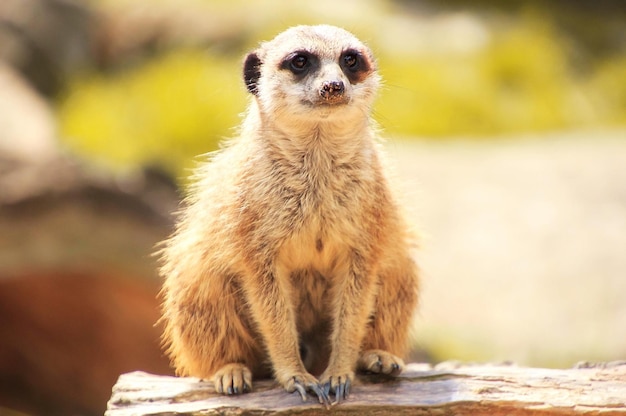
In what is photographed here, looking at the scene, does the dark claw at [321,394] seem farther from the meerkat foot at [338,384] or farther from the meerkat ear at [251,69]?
the meerkat ear at [251,69]

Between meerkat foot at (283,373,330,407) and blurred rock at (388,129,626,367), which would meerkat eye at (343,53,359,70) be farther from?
blurred rock at (388,129,626,367)

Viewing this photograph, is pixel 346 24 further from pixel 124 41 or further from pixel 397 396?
A: pixel 397 396

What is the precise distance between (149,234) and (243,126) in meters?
2.18

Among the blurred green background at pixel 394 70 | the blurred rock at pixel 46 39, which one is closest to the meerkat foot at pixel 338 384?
the blurred green background at pixel 394 70

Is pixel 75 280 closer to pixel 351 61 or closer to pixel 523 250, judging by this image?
pixel 523 250

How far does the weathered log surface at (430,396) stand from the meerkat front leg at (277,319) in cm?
11

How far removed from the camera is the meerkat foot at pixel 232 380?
11.8ft

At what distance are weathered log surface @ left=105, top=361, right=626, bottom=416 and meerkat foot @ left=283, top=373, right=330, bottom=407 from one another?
28 mm

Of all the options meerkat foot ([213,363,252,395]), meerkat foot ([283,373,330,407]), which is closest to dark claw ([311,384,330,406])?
meerkat foot ([283,373,330,407])

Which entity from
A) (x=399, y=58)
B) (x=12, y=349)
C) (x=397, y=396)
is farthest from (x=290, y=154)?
(x=399, y=58)

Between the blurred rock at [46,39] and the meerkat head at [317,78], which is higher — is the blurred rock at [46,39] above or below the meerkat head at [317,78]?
above

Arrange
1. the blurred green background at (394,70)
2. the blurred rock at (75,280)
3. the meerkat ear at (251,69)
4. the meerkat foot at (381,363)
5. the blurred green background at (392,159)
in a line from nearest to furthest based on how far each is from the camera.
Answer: the meerkat foot at (381,363) → the meerkat ear at (251,69) → the blurred rock at (75,280) → the blurred green background at (392,159) → the blurred green background at (394,70)

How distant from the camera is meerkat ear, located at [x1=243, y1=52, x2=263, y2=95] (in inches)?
151

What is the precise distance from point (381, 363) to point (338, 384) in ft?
0.92
